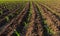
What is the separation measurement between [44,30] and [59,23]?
84.0 inches

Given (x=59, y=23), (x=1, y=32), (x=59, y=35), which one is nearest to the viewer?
(x=59, y=35)

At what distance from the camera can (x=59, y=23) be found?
45.6ft

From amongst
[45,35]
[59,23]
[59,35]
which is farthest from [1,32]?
[59,23]

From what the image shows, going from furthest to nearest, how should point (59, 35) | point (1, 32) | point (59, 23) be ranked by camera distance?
point (59, 23)
point (1, 32)
point (59, 35)

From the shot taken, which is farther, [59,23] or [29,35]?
[59,23]

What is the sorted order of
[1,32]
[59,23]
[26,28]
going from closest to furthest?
[1,32] → [26,28] → [59,23]

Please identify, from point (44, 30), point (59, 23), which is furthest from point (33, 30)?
point (59, 23)

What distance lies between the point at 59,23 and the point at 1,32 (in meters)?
4.22

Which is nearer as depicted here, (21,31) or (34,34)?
(34,34)

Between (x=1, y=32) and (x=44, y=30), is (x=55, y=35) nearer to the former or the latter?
(x=44, y=30)

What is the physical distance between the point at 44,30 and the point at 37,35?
4.18 feet

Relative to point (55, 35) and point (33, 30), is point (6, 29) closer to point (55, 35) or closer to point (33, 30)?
point (33, 30)

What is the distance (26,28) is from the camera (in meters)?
13.0

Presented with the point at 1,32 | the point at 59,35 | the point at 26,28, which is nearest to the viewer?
the point at 59,35
